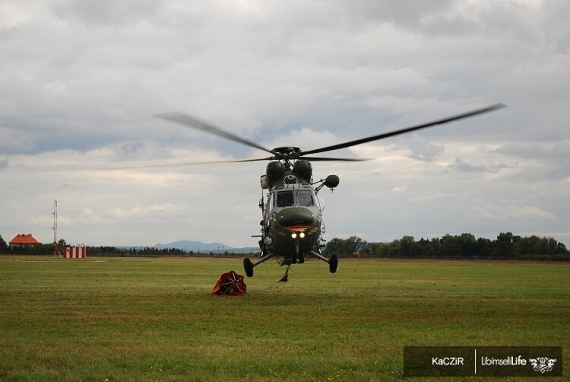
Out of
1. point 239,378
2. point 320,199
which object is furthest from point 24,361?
point 320,199

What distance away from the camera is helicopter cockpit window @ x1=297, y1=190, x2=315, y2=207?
1180 inches

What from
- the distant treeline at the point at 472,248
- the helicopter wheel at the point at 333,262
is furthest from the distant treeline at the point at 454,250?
the helicopter wheel at the point at 333,262

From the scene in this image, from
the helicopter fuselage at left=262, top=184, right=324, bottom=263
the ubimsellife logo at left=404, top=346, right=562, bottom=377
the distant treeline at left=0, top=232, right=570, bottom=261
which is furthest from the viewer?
the distant treeline at left=0, top=232, right=570, bottom=261

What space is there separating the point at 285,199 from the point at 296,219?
1663 millimetres

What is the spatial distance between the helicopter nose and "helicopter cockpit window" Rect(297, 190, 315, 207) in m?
0.77

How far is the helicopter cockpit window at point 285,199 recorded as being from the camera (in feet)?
98.3

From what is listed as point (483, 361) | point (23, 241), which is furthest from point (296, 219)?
point (23, 241)

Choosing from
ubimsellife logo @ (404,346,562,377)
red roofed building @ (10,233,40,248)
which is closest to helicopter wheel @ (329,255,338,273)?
ubimsellife logo @ (404,346,562,377)

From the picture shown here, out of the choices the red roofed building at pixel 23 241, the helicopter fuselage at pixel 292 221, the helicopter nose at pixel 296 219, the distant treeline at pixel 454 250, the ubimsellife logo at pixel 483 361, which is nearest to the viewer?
the ubimsellife logo at pixel 483 361

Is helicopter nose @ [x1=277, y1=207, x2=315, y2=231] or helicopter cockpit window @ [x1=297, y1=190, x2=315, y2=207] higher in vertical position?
helicopter cockpit window @ [x1=297, y1=190, x2=315, y2=207]

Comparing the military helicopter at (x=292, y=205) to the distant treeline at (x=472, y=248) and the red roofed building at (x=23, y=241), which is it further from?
the red roofed building at (x=23, y=241)

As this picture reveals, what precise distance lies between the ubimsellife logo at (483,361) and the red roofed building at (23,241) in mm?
189001

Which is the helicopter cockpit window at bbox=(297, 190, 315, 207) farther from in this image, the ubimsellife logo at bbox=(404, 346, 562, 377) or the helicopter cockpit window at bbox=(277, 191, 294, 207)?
the ubimsellife logo at bbox=(404, 346, 562, 377)

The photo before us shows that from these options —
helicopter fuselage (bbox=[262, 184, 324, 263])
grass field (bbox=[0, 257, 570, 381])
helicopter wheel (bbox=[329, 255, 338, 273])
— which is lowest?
grass field (bbox=[0, 257, 570, 381])
